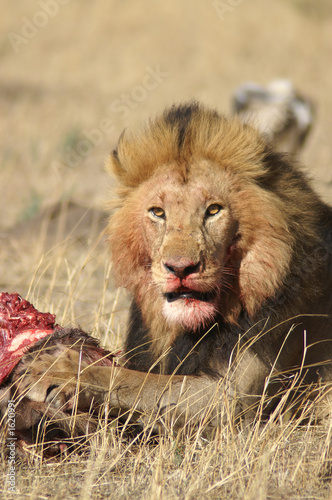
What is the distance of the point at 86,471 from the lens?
322 cm

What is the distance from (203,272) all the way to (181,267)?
5.2 inches

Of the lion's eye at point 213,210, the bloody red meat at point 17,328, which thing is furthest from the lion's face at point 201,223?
the bloody red meat at point 17,328

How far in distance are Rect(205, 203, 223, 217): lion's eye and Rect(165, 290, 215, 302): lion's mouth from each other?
0.42 metres

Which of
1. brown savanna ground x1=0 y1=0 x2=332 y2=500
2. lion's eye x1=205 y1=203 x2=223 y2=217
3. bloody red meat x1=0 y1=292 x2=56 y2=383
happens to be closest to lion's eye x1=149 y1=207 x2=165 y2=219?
lion's eye x1=205 y1=203 x2=223 y2=217

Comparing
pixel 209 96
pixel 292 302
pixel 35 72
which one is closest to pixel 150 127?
pixel 292 302

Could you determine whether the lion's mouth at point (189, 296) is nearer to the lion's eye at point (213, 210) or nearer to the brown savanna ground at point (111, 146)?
the lion's eye at point (213, 210)

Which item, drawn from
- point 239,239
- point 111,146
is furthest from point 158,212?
point 111,146

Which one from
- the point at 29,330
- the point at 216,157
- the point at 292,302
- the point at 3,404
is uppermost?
the point at 216,157

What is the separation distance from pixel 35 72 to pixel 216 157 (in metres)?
19.8

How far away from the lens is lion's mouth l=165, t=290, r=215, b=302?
352 centimetres

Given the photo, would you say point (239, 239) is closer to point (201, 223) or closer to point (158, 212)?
point (201, 223)

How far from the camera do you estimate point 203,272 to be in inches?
Result: 135

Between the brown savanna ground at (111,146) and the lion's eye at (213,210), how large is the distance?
2.83 ft

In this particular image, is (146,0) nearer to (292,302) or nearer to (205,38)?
(205,38)
